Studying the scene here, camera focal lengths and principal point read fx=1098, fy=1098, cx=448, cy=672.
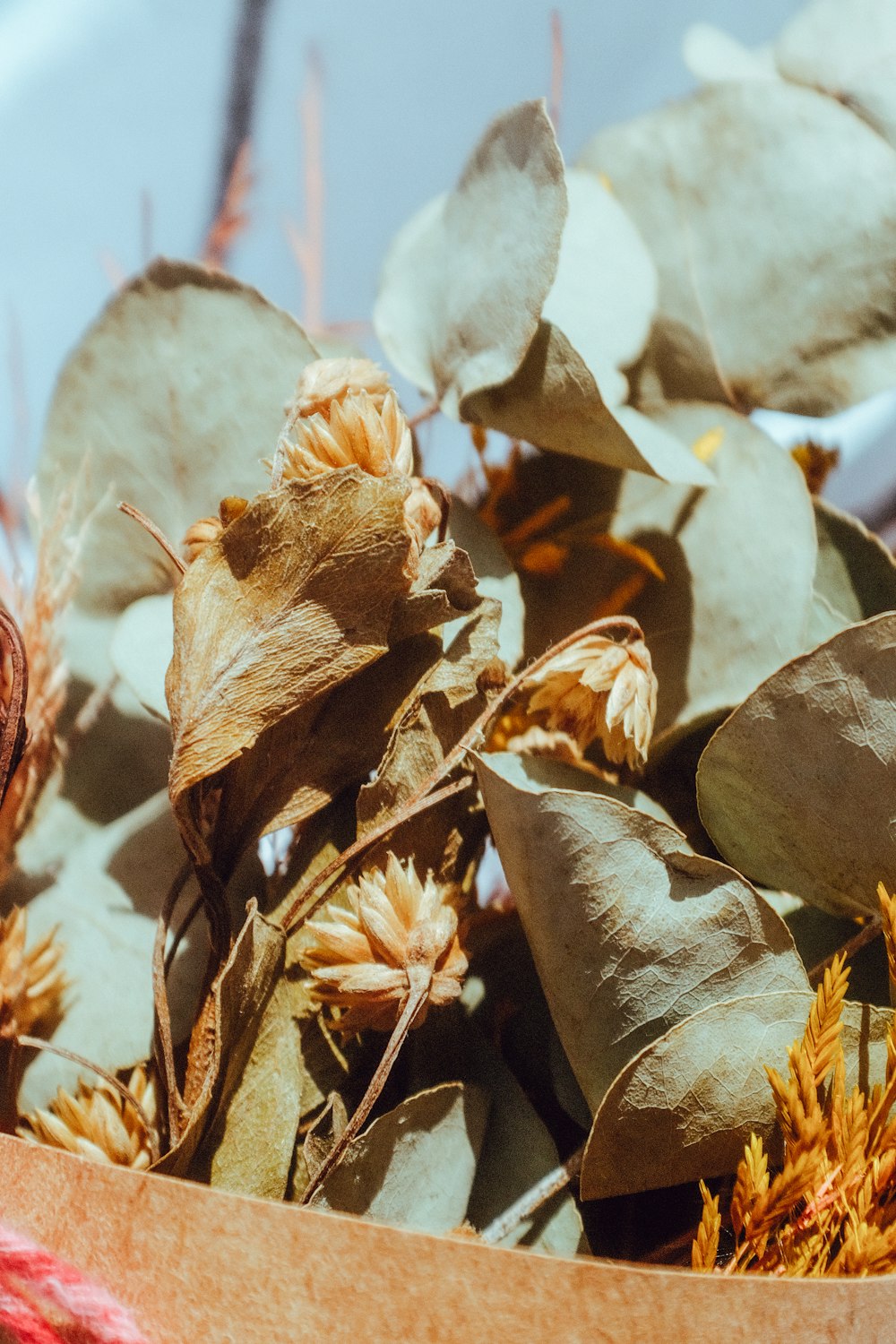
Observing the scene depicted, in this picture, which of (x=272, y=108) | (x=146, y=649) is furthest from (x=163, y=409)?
(x=272, y=108)

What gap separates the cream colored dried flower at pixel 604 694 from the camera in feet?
1.04

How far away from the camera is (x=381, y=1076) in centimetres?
28

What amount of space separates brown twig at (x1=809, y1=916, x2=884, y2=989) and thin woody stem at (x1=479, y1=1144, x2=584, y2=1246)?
0.28 feet

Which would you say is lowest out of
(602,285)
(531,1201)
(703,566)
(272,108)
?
(531,1201)

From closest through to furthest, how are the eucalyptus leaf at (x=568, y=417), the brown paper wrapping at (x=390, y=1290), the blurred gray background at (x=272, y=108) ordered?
the brown paper wrapping at (x=390, y=1290), the eucalyptus leaf at (x=568, y=417), the blurred gray background at (x=272, y=108)

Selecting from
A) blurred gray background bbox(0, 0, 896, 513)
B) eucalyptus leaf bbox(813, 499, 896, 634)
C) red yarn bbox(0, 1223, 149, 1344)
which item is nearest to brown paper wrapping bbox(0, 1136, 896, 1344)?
red yarn bbox(0, 1223, 149, 1344)

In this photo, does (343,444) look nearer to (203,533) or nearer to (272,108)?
(203,533)

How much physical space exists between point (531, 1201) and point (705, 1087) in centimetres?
6

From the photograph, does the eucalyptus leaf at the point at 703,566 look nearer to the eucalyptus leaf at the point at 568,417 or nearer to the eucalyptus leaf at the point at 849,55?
the eucalyptus leaf at the point at 568,417

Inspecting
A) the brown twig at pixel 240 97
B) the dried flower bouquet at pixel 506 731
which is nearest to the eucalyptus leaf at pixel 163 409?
the dried flower bouquet at pixel 506 731

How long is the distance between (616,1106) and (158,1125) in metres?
0.14

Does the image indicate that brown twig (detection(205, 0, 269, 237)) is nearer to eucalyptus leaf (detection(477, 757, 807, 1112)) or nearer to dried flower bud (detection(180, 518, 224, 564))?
dried flower bud (detection(180, 518, 224, 564))

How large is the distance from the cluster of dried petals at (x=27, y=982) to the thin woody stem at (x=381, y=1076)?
0.11 metres

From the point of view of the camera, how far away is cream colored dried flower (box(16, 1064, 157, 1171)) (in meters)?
0.32
